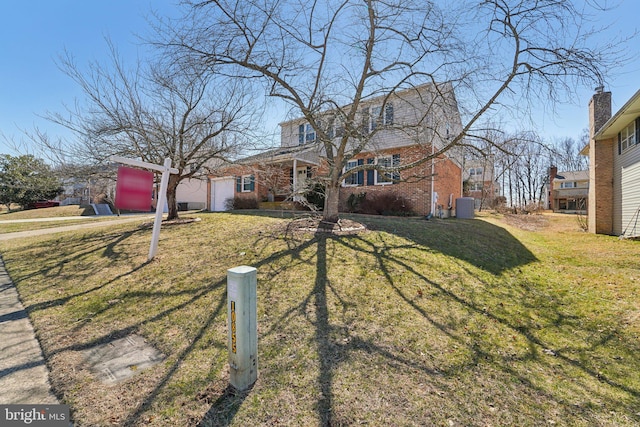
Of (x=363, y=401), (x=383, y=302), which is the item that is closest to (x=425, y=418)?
(x=363, y=401)

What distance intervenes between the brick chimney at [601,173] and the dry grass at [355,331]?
25.3 feet

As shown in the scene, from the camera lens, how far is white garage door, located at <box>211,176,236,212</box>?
2064 cm

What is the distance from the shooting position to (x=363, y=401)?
245 cm

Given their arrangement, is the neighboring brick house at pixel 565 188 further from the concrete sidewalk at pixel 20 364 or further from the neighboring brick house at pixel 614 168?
the concrete sidewalk at pixel 20 364

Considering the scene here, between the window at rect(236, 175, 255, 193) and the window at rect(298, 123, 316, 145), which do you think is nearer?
the window at rect(298, 123, 316, 145)

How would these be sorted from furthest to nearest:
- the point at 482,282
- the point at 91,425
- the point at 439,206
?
the point at 439,206, the point at 482,282, the point at 91,425

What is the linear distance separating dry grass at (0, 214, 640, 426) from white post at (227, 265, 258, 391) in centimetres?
14

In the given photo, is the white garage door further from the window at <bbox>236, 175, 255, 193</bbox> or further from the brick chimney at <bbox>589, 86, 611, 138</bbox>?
the brick chimney at <bbox>589, 86, 611, 138</bbox>

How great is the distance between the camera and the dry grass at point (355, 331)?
242cm

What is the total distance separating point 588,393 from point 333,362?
7.75ft

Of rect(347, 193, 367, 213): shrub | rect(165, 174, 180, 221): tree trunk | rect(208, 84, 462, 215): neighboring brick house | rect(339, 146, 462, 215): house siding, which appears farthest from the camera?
rect(347, 193, 367, 213): shrub

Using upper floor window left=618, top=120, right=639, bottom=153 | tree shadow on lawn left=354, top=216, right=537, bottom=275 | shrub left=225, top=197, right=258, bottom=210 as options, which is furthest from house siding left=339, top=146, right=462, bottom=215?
upper floor window left=618, top=120, right=639, bottom=153

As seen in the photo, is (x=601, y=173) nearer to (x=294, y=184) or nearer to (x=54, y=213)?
(x=294, y=184)

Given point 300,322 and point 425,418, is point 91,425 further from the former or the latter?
point 425,418
